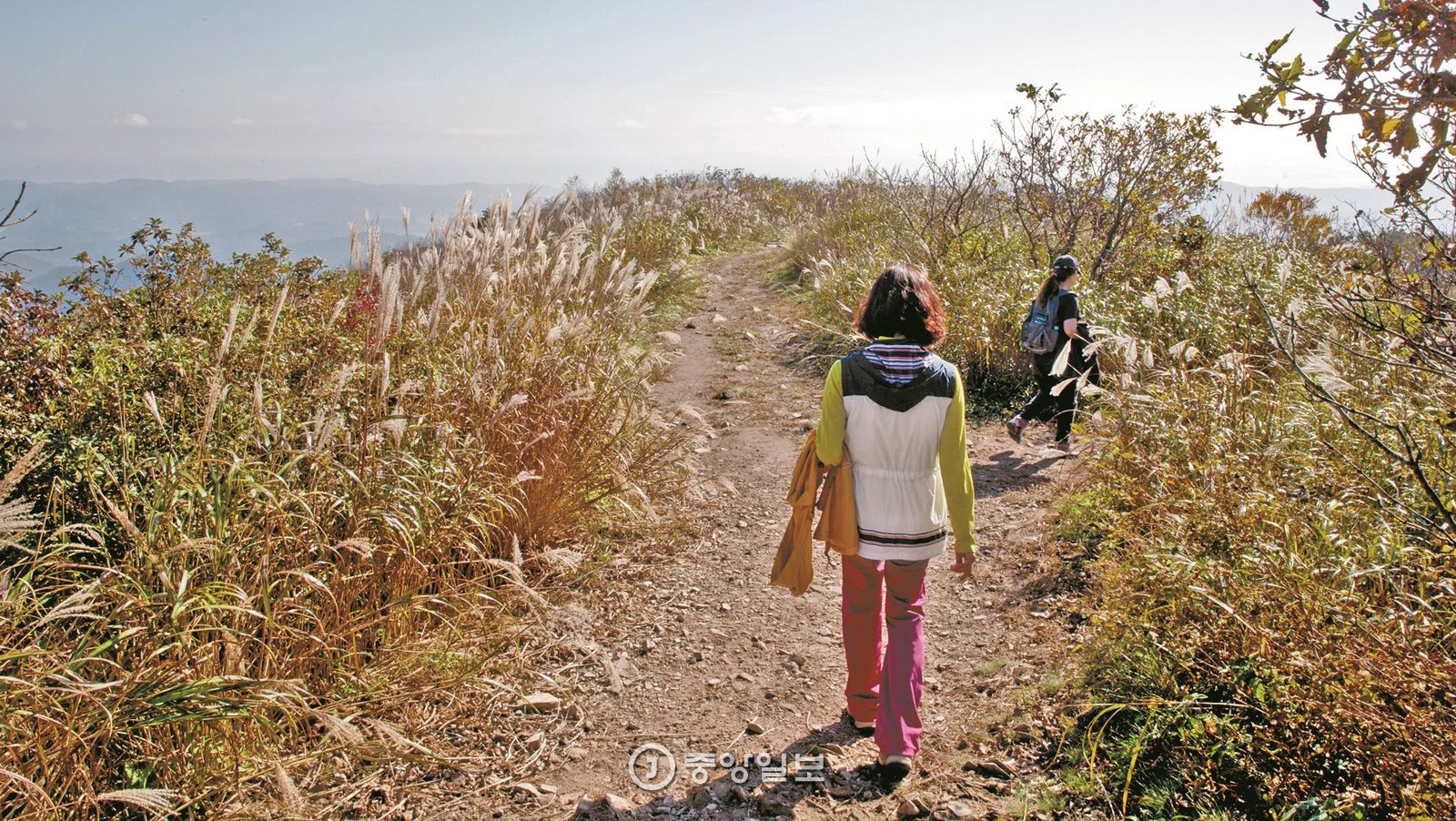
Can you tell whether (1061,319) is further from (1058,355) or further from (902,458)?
(902,458)

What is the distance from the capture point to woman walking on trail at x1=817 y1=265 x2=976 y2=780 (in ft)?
9.34

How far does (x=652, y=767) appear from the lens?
3.09 metres

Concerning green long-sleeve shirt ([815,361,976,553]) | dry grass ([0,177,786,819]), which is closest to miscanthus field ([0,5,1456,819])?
dry grass ([0,177,786,819])

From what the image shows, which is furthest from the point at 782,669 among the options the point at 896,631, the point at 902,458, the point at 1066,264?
the point at 1066,264

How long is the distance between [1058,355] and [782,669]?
11.5 ft

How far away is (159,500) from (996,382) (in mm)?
6938

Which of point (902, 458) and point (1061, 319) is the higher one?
point (1061, 319)

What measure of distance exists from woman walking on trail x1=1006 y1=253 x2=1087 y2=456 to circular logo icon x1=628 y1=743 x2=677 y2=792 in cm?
407

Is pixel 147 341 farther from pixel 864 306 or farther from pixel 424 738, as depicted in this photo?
pixel 864 306

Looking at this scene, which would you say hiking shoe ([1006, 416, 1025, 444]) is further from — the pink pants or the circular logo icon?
the circular logo icon

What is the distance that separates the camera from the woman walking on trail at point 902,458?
2848 millimetres

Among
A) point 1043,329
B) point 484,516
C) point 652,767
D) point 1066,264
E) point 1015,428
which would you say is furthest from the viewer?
point 1015,428

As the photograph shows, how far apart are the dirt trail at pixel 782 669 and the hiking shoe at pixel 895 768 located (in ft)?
0.17

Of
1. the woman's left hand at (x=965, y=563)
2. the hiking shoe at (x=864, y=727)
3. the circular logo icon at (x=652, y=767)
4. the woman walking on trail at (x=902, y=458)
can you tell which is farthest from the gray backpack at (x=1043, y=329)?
the circular logo icon at (x=652, y=767)
